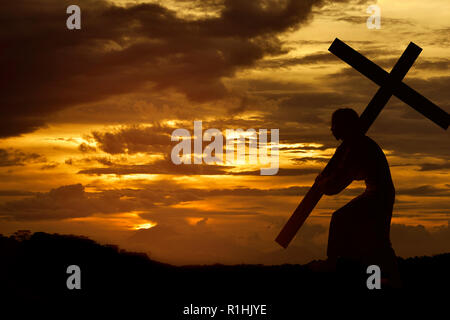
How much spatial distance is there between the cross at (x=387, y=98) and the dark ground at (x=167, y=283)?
4.07 ft

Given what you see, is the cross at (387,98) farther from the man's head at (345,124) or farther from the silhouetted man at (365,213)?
the silhouetted man at (365,213)

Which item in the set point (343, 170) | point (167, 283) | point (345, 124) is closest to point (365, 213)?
point (343, 170)

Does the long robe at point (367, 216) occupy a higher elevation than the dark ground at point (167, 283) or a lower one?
higher

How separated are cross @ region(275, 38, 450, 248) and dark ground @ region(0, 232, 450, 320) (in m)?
1.24

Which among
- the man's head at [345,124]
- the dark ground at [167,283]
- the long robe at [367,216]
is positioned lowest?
the dark ground at [167,283]

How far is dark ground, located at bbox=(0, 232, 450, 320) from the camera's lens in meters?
11.4

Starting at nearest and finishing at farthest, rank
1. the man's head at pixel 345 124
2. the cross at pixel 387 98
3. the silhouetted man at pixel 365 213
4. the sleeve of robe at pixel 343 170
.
Answer: the silhouetted man at pixel 365 213 < the sleeve of robe at pixel 343 170 < the man's head at pixel 345 124 < the cross at pixel 387 98

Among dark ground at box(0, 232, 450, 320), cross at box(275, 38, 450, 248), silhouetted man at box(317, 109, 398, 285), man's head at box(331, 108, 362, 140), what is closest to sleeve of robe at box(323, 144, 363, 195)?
silhouetted man at box(317, 109, 398, 285)

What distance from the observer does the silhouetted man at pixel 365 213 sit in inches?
475

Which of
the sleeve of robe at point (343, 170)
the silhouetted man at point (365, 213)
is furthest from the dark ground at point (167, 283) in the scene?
the sleeve of robe at point (343, 170)

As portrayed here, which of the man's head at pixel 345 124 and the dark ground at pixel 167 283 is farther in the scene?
the man's head at pixel 345 124

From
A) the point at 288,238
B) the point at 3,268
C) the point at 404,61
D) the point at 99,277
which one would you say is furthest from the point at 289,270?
the point at 3,268

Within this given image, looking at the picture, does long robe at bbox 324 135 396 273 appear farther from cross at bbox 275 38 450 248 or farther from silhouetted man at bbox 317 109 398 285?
cross at bbox 275 38 450 248

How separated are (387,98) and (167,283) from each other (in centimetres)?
629
